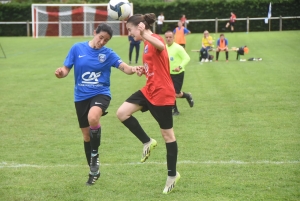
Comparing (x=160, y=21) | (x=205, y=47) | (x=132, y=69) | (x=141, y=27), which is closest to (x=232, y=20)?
(x=160, y=21)

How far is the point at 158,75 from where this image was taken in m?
7.00

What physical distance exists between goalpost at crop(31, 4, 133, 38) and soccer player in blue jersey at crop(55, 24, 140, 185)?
128 feet

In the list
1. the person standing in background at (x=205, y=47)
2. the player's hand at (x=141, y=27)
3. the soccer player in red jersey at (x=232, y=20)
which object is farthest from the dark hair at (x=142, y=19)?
the soccer player in red jersey at (x=232, y=20)

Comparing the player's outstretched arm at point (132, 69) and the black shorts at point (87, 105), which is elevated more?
the player's outstretched arm at point (132, 69)

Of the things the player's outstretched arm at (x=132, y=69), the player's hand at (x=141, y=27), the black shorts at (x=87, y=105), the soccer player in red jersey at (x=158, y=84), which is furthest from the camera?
the black shorts at (x=87, y=105)

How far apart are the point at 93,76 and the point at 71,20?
1581 inches

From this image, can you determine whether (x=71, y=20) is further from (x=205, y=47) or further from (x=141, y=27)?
(x=141, y=27)

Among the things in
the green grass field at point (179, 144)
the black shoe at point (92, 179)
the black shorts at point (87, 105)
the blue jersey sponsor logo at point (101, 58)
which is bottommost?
the green grass field at point (179, 144)

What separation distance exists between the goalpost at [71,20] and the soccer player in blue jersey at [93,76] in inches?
1539

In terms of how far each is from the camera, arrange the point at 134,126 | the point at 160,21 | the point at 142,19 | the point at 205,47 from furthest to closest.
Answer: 1. the point at 160,21
2. the point at 205,47
3. the point at 134,126
4. the point at 142,19

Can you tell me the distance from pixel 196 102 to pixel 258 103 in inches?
68.1

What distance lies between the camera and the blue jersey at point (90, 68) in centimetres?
748

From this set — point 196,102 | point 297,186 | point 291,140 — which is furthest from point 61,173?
point 196,102

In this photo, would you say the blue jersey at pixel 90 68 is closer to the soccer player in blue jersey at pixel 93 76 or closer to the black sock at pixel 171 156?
the soccer player in blue jersey at pixel 93 76
